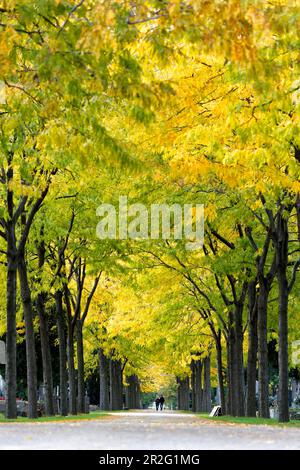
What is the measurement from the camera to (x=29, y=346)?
24.2 m

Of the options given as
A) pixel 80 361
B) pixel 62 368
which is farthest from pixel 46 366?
pixel 80 361

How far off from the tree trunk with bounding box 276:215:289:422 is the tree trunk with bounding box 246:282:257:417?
4.19 meters

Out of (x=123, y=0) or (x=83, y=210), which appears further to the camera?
(x=83, y=210)

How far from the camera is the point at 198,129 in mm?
16406

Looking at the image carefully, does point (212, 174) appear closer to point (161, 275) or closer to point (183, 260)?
point (183, 260)

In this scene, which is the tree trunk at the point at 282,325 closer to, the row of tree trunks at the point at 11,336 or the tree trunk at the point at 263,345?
the tree trunk at the point at 263,345

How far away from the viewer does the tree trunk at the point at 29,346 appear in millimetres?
23344

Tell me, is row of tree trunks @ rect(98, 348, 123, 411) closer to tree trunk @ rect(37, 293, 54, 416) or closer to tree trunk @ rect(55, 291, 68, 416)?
tree trunk @ rect(55, 291, 68, 416)

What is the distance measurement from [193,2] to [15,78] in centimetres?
442

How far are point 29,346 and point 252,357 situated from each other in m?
6.86
